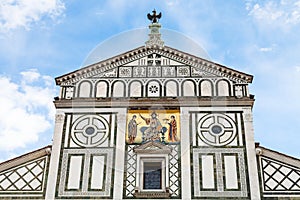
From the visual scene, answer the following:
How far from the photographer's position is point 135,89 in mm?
16344

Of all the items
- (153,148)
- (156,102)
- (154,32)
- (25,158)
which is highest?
(154,32)

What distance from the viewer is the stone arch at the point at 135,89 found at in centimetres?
1622

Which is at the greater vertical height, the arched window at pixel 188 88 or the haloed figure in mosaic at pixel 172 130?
the arched window at pixel 188 88

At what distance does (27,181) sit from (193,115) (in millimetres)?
5448

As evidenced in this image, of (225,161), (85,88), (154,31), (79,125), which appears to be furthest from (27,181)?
(154,31)

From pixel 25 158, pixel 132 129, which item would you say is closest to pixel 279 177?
pixel 132 129

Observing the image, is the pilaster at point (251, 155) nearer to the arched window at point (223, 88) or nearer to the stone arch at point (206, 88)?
the arched window at point (223, 88)

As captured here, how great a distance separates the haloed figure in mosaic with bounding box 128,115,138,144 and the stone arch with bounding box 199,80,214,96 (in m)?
2.37

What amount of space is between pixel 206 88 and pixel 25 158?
242 inches

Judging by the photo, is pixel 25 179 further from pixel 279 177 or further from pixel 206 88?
pixel 279 177

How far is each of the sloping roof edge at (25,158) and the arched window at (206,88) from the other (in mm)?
5194

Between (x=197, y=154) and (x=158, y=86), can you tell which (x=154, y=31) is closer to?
(x=158, y=86)

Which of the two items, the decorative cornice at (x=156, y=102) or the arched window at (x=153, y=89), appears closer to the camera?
the decorative cornice at (x=156, y=102)

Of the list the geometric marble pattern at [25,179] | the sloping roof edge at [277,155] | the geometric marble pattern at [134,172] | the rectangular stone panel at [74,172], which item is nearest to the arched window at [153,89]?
the geometric marble pattern at [134,172]
